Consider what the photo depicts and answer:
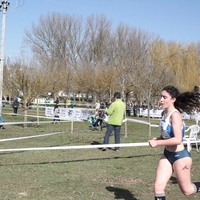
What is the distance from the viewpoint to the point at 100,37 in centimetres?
6203

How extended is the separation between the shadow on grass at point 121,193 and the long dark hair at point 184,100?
5.85 ft

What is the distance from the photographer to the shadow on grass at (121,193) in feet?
19.0

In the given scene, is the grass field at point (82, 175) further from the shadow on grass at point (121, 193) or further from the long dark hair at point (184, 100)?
the long dark hair at point (184, 100)

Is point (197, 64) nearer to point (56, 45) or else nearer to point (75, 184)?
point (56, 45)

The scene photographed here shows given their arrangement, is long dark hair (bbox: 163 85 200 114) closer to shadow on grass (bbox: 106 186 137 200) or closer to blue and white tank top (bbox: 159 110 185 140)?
blue and white tank top (bbox: 159 110 185 140)

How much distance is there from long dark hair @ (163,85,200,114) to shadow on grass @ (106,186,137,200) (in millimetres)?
1784

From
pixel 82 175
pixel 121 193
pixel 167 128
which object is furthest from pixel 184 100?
pixel 82 175

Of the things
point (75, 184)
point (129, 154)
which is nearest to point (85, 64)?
point (129, 154)

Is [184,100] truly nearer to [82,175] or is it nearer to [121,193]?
[121,193]

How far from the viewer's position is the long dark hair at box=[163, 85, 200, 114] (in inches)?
194

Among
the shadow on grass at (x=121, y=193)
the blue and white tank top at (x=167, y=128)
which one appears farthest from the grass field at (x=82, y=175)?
the blue and white tank top at (x=167, y=128)

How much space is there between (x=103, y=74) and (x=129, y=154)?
97.6 ft

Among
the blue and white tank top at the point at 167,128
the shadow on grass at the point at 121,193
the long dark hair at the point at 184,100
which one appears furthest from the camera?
the shadow on grass at the point at 121,193

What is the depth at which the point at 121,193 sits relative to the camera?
605 cm
